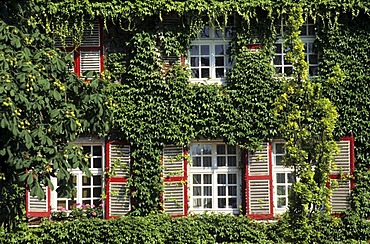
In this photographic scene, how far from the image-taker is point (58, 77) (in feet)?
38.6

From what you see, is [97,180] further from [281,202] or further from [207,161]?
[281,202]

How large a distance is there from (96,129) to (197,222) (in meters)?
4.32

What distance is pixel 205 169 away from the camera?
52.3 feet

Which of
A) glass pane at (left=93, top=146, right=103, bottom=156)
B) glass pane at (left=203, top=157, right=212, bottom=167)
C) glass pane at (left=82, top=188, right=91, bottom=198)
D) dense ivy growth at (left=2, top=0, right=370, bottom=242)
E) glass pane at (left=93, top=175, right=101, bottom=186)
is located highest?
dense ivy growth at (left=2, top=0, right=370, bottom=242)

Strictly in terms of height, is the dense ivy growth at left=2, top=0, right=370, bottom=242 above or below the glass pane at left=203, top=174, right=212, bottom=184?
above

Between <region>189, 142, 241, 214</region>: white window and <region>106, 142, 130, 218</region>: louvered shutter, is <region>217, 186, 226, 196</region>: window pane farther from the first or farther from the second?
<region>106, 142, 130, 218</region>: louvered shutter

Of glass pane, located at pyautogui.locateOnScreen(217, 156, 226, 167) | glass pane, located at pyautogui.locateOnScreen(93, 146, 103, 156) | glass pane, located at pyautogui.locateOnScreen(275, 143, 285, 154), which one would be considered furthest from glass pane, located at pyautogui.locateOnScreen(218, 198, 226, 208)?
glass pane, located at pyautogui.locateOnScreen(93, 146, 103, 156)

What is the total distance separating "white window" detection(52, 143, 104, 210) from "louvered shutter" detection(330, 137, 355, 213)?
4.85 meters

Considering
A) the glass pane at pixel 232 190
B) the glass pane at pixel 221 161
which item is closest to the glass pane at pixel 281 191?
the glass pane at pixel 232 190

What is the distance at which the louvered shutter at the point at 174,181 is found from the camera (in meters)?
15.6

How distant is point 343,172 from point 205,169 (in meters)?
2.85

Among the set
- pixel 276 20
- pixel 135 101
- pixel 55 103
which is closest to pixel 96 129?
pixel 55 103

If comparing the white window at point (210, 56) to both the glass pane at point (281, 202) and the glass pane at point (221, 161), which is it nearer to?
the glass pane at point (221, 161)

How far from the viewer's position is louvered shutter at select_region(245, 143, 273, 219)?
15.5 meters
